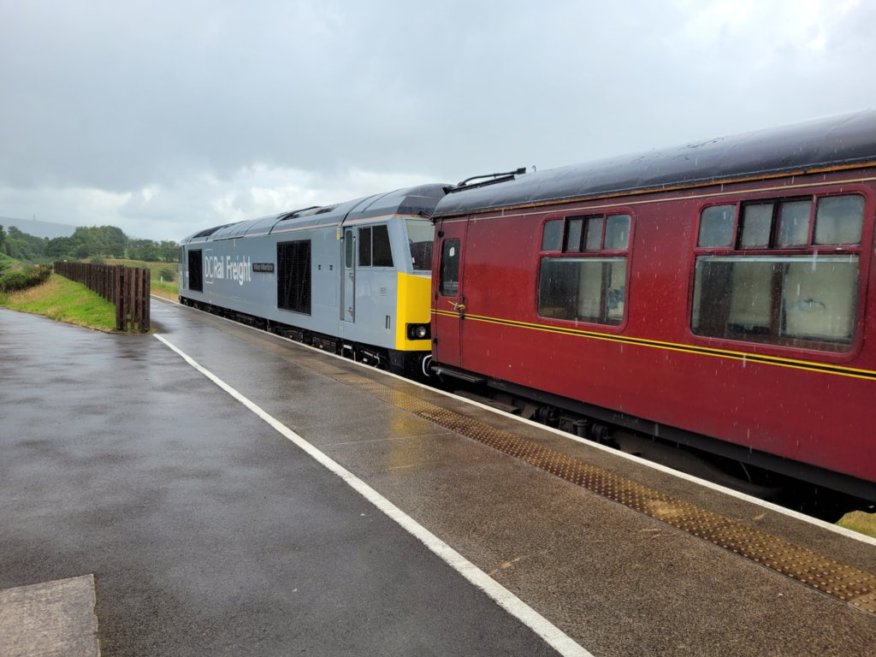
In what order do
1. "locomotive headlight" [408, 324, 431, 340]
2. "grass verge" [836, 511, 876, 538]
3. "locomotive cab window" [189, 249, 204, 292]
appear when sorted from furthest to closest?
"locomotive cab window" [189, 249, 204, 292]
"locomotive headlight" [408, 324, 431, 340]
"grass verge" [836, 511, 876, 538]

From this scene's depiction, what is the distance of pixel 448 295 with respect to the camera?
9430 mm

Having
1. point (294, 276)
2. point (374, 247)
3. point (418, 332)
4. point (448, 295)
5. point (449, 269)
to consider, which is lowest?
point (418, 332)

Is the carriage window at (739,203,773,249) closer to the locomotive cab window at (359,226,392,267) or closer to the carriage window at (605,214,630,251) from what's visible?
the carriage window at (605,214,630,251)

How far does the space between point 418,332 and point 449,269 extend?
1.79 meters

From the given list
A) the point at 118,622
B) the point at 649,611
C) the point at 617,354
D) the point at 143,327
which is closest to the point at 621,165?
the point at 617,354

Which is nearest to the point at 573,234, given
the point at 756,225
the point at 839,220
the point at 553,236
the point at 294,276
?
the point at 553,236

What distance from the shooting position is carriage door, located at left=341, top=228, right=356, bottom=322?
12250mm

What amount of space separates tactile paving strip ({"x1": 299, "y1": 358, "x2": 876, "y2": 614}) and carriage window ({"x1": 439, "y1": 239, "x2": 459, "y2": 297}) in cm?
242

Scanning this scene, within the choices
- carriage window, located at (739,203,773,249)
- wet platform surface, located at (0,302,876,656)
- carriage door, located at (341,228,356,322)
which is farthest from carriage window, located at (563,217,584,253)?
carriage door, located at (341,228,356,322)

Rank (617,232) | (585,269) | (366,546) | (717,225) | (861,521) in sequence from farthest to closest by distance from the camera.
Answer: (861,521)
(585,269)
(617,232)
(717,225)
(366,546)

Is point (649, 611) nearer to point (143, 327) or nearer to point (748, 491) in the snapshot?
→ point (748, 491)

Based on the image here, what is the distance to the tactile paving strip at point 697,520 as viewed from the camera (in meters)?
3.64

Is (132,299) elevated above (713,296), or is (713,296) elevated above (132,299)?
(713,296)

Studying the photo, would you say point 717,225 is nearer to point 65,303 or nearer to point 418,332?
point 418,332
